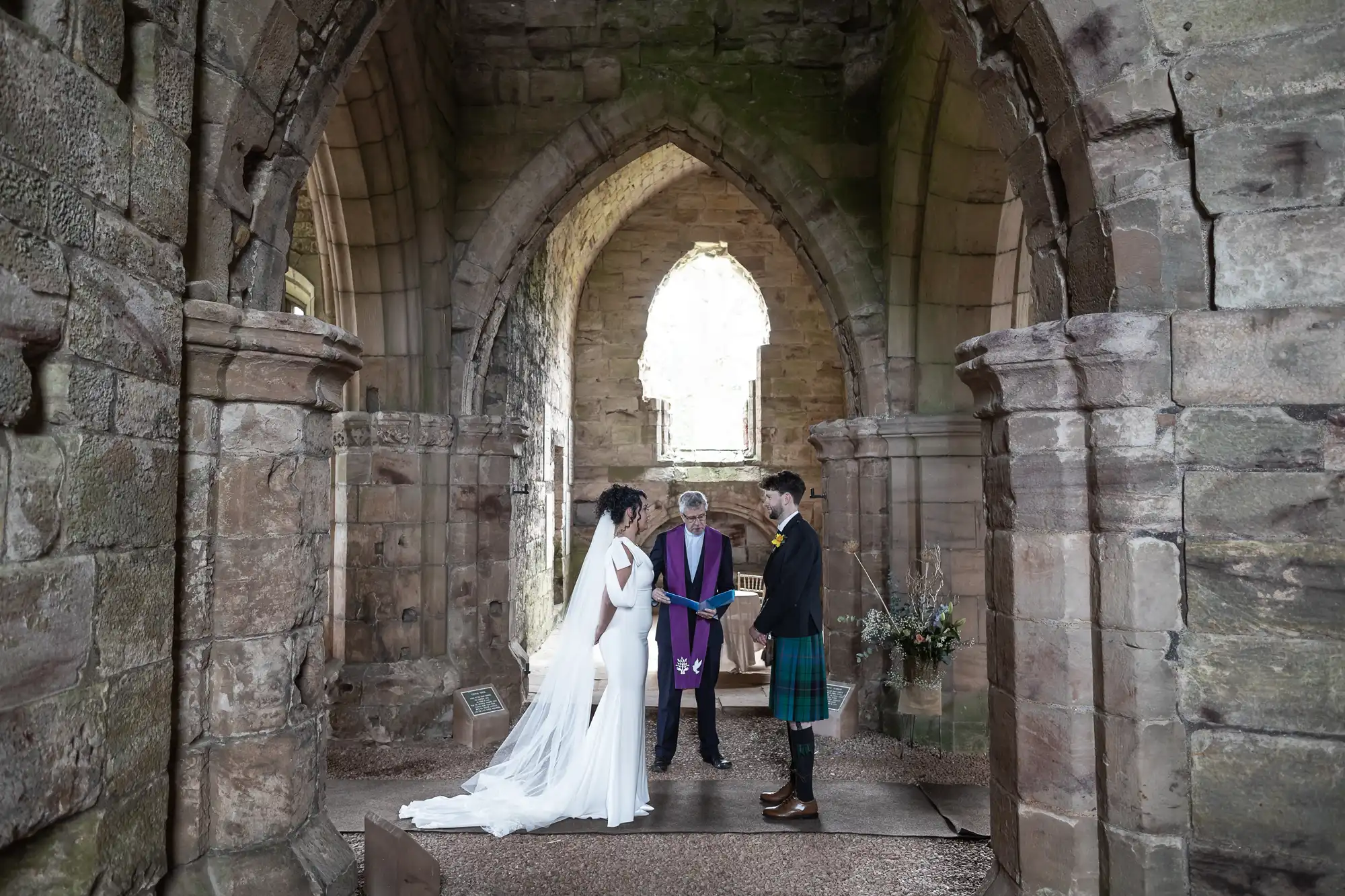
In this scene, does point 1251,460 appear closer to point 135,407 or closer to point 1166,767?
Result: point 1166,767

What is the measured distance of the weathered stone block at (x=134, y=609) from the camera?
2.21m

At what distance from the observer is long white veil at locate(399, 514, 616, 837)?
406cm

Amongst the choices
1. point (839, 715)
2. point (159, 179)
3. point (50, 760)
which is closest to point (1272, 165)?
point (159, 179)

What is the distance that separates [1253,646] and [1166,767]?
421 mm

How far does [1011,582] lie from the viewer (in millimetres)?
2746

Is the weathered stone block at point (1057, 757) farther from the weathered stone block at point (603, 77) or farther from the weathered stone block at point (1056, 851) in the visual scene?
the weathered stone block at point (603, 77)

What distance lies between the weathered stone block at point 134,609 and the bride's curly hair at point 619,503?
87.1 inches

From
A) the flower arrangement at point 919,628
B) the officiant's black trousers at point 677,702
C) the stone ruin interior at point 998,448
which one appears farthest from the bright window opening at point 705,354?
the stone ruin interior at point 998,448

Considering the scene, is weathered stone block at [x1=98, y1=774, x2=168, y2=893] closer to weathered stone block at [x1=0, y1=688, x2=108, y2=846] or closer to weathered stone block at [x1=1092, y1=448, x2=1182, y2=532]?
weathered stone block at [x1=0, y1=688, x2=108, y2=846]

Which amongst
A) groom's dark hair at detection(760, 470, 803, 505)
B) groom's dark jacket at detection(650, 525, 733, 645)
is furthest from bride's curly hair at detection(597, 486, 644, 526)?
groom's dark jacket at detection(650, 525, 733, 645)

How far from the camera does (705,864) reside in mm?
3697

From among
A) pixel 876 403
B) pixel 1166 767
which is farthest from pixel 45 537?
pixel 876 403

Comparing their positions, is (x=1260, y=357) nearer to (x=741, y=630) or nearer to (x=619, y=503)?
(x=619, y=503)

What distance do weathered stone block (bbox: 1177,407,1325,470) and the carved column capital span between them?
8.70ft
